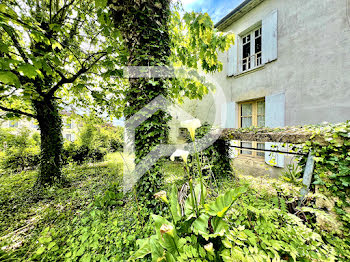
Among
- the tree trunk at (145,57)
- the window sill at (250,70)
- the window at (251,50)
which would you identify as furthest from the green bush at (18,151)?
the window at (251,50)

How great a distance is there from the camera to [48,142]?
3.45 metres

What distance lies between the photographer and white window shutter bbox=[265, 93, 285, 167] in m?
3.57

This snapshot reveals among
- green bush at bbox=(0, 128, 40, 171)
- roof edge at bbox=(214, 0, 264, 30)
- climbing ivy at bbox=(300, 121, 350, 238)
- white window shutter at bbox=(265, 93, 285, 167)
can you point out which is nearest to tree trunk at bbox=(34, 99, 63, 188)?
green bush at bbox=(0, 128, 40, 171)

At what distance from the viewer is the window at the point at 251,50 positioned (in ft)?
14.4

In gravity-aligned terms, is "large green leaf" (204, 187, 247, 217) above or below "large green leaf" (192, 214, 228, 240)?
above

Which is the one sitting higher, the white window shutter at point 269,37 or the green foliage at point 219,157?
the white window shutter at point 269,37

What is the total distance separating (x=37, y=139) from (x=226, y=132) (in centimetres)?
942

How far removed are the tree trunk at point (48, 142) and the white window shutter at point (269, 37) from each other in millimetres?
6291

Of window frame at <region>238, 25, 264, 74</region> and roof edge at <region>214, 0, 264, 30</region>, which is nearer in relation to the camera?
roof edge at <region>214, 0, 264, 30</region>

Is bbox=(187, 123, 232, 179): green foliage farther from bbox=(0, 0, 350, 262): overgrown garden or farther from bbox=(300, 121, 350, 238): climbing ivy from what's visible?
bbox=(300, 121, 350, 238): climbing ivy

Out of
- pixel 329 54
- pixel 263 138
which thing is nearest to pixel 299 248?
pixel 263 138

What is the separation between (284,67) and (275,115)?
4.47 feet

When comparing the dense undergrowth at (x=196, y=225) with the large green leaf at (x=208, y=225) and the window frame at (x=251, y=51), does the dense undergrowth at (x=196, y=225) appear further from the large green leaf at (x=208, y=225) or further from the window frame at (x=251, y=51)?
the window frame at (x=251, y=51)

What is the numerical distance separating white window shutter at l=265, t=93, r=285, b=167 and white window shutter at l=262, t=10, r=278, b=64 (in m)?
1.22
